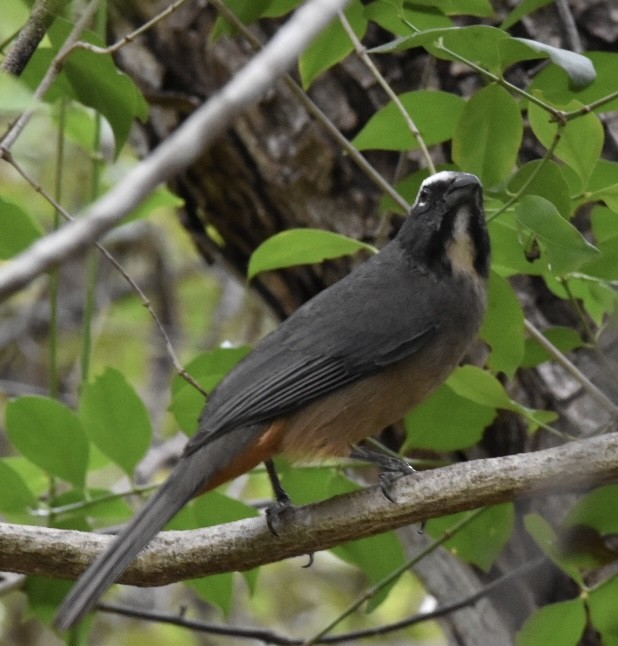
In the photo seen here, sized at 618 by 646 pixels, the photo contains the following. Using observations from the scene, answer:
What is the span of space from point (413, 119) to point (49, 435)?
1.41 metres

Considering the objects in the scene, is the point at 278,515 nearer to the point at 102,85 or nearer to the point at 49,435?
the point at 49,435

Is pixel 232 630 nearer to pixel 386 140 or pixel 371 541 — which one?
pixel 371 541

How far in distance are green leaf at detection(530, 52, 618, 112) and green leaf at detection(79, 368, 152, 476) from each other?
1.46 m

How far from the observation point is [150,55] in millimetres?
4277

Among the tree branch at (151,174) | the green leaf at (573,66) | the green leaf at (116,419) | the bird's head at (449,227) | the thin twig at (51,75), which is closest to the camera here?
the tree branch at (151,174)

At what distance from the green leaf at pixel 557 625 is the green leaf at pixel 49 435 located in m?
1.39

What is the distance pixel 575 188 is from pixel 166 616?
6.30 feet

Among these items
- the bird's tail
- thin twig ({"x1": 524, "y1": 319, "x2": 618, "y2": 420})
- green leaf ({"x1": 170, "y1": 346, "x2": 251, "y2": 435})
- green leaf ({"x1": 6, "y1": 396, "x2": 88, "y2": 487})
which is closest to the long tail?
the bird's tail

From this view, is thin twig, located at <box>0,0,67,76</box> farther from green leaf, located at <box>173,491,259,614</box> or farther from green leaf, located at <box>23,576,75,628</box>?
green leaf, located at <box>23,576,75,628</box>

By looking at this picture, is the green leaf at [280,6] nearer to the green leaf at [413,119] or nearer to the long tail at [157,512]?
the green leaf at [413,119]

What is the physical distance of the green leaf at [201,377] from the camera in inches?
132

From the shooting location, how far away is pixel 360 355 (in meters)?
3.37

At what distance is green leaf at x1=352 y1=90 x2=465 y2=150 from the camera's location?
3.07m

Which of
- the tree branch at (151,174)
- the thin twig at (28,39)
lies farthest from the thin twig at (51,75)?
the tree branch at (151,174)
